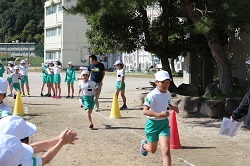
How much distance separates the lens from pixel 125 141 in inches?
351

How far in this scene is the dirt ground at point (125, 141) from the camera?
7.30m

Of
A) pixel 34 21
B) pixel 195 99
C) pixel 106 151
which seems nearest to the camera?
pixel 106 151

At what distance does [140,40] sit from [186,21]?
2.14 metres

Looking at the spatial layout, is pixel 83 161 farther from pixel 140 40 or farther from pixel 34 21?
pixel 34 21

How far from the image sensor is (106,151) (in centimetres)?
792

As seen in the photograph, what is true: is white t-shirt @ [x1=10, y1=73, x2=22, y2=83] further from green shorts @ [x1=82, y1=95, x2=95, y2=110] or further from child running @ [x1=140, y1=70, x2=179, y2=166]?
child running @ [x1=140, y1=70, x2=179, y2=166]

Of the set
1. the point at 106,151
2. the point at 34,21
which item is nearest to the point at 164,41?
the point at 106,151

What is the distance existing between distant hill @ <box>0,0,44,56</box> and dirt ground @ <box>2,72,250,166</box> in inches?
3626

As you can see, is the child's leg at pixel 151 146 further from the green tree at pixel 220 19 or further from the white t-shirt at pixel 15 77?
the white t-shirt at pixel 15 77

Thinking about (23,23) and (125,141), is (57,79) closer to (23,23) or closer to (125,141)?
(125,141)

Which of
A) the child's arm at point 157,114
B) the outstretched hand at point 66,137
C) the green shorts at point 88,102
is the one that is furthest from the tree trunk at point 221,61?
the outstretched hand at point 66,137

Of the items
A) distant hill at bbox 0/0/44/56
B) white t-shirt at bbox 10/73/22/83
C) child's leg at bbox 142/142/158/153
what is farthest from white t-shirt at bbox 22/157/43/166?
distant hill at bbox 0/0/44/56

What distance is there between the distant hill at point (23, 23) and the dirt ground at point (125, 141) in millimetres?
92092

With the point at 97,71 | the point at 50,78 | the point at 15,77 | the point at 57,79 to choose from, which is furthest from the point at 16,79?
the point at 97,71
